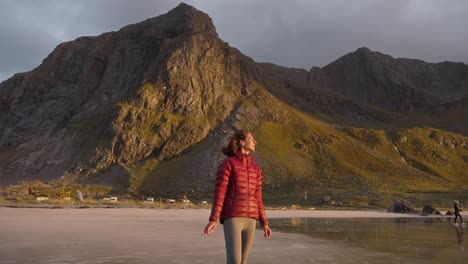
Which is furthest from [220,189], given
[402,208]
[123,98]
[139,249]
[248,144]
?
[123,98]

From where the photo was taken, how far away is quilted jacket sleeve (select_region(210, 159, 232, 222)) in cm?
859

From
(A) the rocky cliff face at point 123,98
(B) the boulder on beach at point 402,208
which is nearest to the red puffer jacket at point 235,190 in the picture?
(B) the boulder on beach at point 402,208

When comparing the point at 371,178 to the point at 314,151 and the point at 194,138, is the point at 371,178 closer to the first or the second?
the point at 314,151

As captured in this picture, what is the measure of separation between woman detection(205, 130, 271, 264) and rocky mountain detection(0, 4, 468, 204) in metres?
91.3

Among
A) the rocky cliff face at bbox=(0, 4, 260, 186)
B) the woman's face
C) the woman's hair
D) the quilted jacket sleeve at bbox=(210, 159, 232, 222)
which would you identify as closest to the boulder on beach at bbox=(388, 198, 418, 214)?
the woman's face

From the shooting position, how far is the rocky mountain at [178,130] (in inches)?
5044

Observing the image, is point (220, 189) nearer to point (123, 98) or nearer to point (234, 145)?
point (234, 145)

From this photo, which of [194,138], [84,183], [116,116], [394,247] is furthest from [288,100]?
[394,247]

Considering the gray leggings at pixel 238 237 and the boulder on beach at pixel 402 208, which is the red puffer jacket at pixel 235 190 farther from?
the boulder on beach at pixel 402 208

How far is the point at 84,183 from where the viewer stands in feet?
407

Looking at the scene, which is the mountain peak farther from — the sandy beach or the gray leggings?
the gray leggings

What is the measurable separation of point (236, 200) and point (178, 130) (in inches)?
5413

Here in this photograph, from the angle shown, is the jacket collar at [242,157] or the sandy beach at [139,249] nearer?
the jacket collar at [242,157]

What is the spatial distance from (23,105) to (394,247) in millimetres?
191831
